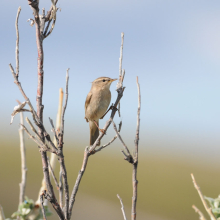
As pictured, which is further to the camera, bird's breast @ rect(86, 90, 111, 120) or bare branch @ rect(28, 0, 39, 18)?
bird's breast @ rect(86, 90, 111, 120)

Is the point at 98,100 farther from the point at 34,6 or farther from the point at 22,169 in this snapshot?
the point at 34,6

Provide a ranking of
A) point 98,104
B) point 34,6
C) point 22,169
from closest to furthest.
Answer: point 34,6, point 22,169, point 98,104

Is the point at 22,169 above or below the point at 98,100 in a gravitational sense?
below

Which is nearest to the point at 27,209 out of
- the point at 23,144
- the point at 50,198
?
the point at 50,198

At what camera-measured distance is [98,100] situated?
5887 mm

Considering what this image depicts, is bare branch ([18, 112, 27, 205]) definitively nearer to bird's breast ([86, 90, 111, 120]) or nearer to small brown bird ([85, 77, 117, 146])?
small brown bird ([85, 77, 117, 146])

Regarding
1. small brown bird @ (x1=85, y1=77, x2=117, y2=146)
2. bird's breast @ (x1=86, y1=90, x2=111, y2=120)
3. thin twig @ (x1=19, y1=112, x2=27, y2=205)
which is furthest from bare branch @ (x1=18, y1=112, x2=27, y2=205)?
bird's breast @ (x1=86, y1=90, x2=111, y2=120)

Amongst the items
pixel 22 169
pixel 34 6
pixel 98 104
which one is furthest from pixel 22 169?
pixel 98 104

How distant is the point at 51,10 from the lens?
2307 millimetres

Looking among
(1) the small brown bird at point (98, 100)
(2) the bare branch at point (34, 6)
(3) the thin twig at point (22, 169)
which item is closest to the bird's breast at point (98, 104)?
(1) the small brown bird at point (98, 100)

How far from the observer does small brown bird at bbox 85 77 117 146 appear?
19.2 ft

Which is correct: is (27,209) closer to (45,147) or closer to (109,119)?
(45,147)

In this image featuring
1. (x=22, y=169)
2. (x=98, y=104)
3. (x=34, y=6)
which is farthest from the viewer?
(x=98, y=104)

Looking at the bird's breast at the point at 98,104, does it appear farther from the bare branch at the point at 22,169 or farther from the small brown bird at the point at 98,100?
the bare branch at the point at 22,169
